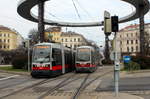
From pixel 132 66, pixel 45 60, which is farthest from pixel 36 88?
pixel 132 66

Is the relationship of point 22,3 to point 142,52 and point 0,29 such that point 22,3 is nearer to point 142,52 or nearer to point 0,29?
point 142,52

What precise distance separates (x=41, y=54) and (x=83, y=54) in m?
8.95

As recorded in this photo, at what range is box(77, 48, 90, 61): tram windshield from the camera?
35.6 meters

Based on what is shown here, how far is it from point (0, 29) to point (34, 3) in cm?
10730

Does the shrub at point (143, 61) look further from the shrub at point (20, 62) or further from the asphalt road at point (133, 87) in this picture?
the asphalt road at point (133, 87)

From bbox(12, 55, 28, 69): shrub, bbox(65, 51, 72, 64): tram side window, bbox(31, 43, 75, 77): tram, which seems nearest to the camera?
bbox(31, 43, 75, 77): tram

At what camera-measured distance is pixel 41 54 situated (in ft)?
91.5

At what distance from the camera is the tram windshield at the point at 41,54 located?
2770cm

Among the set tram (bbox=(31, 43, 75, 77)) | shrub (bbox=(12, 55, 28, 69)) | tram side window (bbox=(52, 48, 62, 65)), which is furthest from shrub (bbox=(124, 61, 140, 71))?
shrub (bbox=(12, 55, 28, 69))

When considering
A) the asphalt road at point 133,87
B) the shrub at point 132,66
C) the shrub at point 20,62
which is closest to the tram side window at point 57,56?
the asphalt road at point 133,87

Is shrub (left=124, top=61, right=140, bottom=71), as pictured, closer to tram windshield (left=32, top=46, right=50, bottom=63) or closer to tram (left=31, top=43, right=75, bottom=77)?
tram (left=31, top=43, right=75, bottom=77)

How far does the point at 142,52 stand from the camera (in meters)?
43.2

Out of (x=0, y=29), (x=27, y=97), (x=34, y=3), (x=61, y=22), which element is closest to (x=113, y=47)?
(x=27, y=97)

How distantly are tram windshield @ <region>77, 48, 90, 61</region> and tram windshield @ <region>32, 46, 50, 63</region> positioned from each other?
27.2 feet
